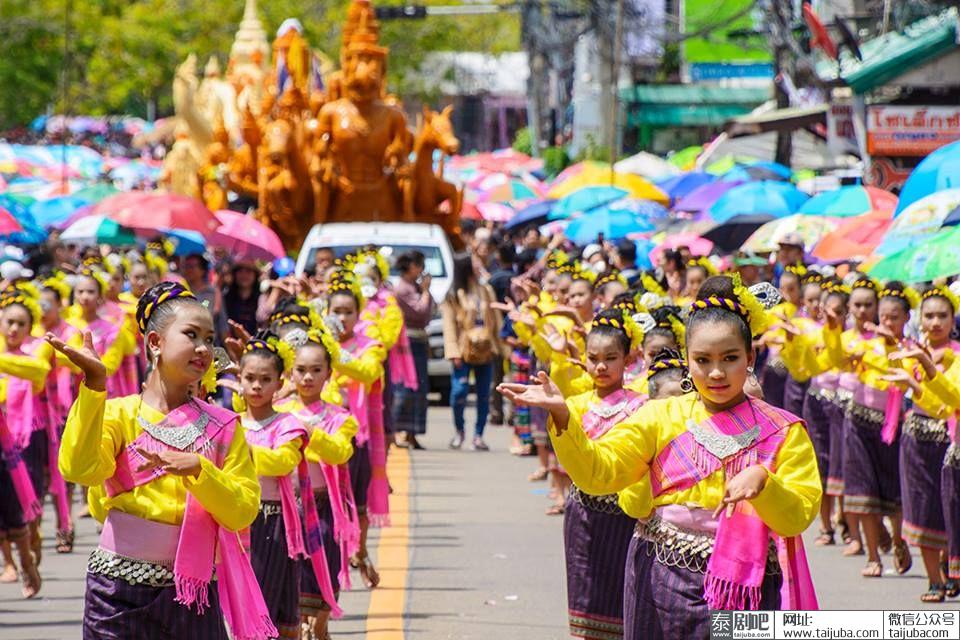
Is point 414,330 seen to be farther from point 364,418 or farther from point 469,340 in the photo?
point 364,418

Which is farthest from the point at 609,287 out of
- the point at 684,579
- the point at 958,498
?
the point at 684,579

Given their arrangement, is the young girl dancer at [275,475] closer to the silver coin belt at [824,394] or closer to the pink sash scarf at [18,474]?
the pink sash scarf at [18,474]

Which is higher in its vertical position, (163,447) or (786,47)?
(786,47)

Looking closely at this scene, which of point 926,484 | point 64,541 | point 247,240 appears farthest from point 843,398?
point 247,240

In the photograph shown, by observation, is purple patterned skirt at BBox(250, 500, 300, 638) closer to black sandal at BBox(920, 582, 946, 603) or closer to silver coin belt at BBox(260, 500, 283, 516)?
silver coin belt at BBox(260, 500, 283, 516)

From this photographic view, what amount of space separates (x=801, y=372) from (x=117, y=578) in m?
7.61

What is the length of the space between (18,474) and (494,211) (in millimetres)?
26472

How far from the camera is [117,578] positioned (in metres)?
6.28

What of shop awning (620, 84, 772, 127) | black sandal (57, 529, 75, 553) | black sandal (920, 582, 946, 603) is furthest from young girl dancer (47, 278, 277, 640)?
shop awning (620, 84, 772, 127)

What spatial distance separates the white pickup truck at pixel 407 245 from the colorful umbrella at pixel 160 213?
1.19 m

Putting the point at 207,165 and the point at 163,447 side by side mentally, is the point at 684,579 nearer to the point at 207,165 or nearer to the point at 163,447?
the point at 163,447

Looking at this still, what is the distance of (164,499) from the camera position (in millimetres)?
6285

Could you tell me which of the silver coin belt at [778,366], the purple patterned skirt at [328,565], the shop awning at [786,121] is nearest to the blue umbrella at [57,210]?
the shop awning at [786,121]

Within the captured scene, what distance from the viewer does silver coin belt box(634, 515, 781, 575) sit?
6.05 meters
